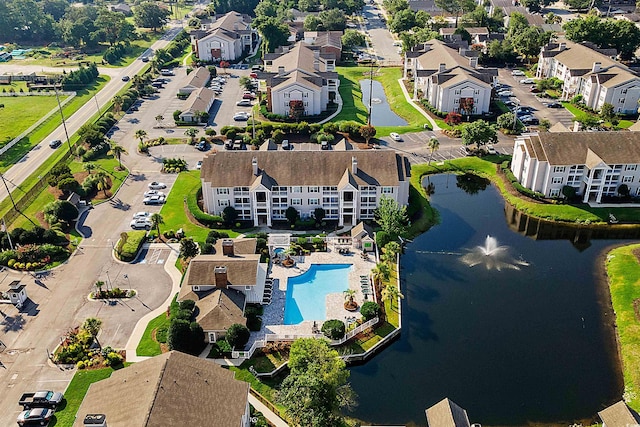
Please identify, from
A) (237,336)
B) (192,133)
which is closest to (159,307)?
(237,336)

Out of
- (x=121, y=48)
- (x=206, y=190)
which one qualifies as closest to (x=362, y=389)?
(x=206, y=190)

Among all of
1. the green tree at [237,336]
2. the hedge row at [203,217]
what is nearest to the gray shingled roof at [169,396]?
A: the green tree at [237,336]

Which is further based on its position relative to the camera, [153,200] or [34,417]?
[153,200]

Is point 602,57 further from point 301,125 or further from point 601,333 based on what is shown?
point 601,333

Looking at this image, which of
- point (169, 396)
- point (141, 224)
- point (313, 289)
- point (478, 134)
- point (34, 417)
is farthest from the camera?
point (478, 134)

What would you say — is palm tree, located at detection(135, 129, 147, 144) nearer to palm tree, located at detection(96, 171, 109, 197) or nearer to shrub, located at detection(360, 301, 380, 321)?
palm tree, located at detection(96, 171, 109, 197)

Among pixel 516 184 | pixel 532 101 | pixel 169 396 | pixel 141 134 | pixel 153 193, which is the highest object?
pixel 169 396

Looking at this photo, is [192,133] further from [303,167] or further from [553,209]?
[553,209]

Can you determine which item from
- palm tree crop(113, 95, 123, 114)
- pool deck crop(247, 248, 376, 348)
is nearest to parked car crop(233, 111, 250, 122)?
palm tree crop(113, 95, 123, 114)
